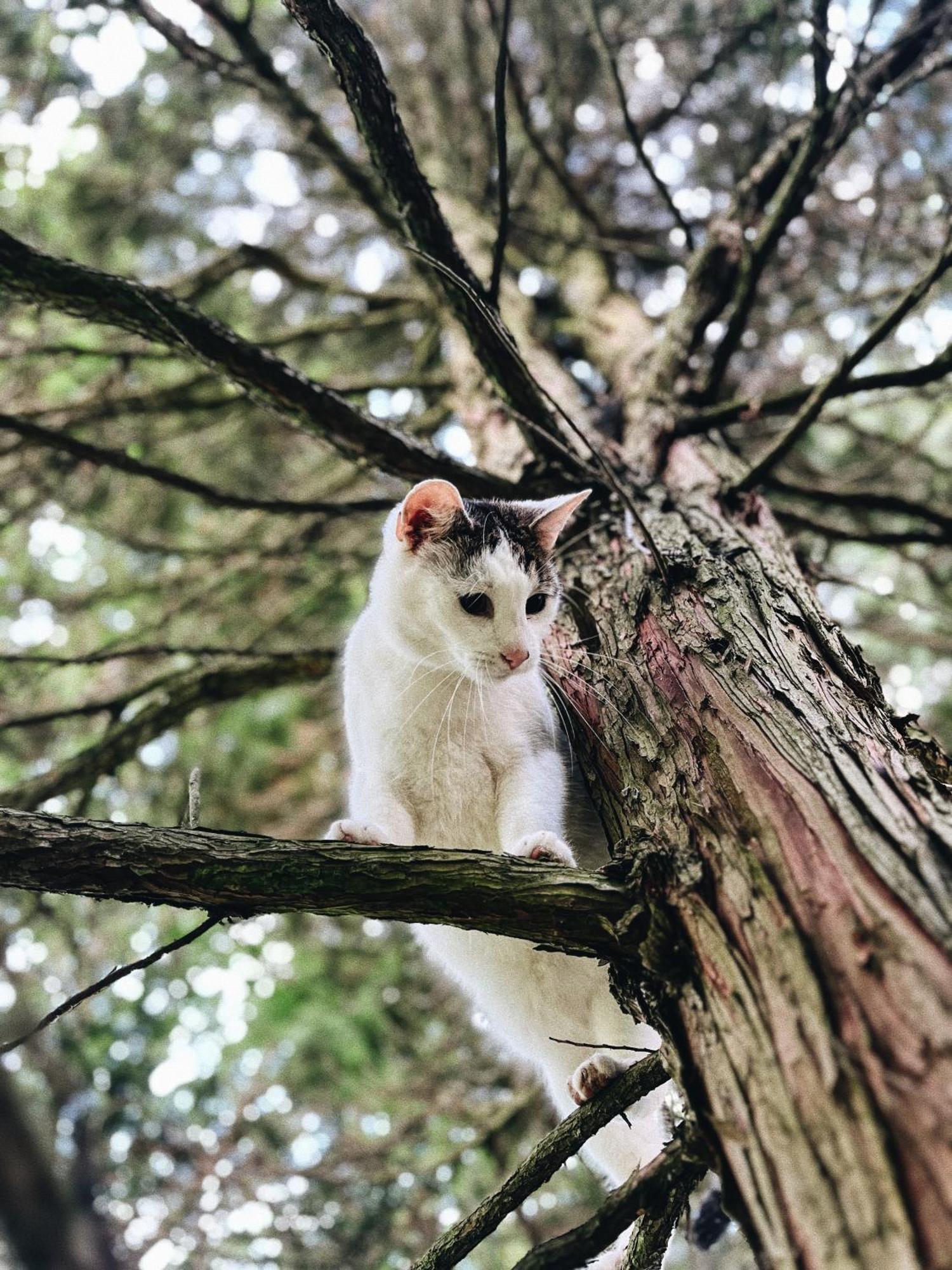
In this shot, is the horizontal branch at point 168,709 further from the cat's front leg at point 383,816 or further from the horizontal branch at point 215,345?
the cat's front leg at point 383,816

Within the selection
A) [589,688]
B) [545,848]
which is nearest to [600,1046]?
[545,848]

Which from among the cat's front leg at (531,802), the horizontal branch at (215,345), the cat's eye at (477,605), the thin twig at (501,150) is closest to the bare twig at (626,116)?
the thin twig at (501,150)

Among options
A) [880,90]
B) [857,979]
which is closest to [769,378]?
[880,90]

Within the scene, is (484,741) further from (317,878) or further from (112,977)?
(112,977)

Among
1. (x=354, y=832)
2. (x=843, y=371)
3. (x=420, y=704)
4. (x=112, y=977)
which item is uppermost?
(x=843, y=371)

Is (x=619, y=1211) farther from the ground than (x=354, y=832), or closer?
closer

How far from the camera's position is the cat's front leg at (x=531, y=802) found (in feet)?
7.64

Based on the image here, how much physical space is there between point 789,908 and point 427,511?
1.69 meters

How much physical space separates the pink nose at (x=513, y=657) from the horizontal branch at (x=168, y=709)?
1.43 meters

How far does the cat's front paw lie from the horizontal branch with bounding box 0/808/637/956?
1.65ft

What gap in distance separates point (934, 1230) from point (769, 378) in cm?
574

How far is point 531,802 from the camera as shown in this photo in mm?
2496

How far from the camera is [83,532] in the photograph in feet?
19.5

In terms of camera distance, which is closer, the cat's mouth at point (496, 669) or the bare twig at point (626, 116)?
the cat's mouth at point (496, 669)
